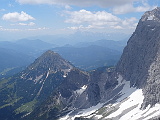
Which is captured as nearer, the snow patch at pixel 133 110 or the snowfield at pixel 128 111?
the snow patch at pixel 133 110

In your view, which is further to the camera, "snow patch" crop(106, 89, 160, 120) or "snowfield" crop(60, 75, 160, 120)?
"snowfield" crop(60, 75, 160, 120)

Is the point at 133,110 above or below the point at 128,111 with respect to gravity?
above

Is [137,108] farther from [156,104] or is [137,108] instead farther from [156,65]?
[156,65]

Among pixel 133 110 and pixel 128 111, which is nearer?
pixel 133 110

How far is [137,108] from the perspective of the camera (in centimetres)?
17088

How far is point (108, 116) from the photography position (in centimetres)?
18075

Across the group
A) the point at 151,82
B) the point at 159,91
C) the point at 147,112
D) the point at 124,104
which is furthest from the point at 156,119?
the point at 124,104

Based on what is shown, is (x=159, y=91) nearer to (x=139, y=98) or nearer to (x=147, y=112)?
(x=147, y=112)

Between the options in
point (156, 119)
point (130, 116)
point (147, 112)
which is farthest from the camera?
point (130, 116)

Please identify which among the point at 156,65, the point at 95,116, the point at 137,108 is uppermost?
the point at 156,65

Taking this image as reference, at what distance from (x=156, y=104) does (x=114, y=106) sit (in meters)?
A: 49.6

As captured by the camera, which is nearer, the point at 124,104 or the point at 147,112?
the point at 147,112

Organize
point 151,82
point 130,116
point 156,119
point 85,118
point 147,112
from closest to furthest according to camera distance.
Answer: point 156,119 → point 147,112 → point 130,116 → point 151,82 → point 85,118

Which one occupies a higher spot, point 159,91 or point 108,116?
point 159,91
